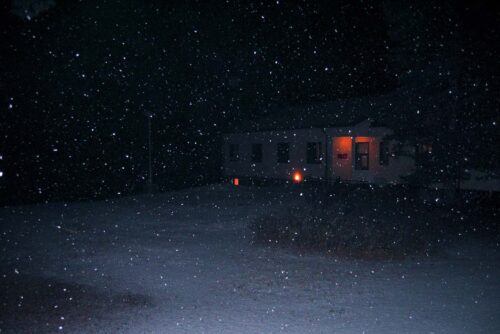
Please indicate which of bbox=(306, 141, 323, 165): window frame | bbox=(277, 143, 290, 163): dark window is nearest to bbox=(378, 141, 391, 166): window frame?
bbox=(306, 141, 323, 165): window frame

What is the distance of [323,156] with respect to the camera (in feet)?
80.8

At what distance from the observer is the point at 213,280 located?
303 inches

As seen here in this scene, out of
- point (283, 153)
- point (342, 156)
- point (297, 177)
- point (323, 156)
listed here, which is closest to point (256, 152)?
point (283, 153)

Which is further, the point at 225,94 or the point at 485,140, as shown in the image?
the point at 225,94

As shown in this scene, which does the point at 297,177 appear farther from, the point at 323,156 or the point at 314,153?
the point at 323,156

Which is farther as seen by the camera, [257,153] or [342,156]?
[257,153]

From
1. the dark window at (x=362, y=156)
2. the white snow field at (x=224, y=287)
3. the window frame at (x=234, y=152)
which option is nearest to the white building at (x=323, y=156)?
the dark window at (x=362, y=156)

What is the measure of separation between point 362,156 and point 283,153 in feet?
17.0

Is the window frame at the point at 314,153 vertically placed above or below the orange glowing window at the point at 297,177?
above

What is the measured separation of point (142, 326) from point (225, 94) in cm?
Result: 3428

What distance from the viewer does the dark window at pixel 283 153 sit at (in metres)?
26.7

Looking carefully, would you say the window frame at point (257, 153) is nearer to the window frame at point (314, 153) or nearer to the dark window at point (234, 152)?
the dark window at point (234, 152)

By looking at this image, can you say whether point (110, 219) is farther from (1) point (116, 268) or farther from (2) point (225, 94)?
(2) point (225, 94)

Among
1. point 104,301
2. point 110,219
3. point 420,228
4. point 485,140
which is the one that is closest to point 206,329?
point 104,301
